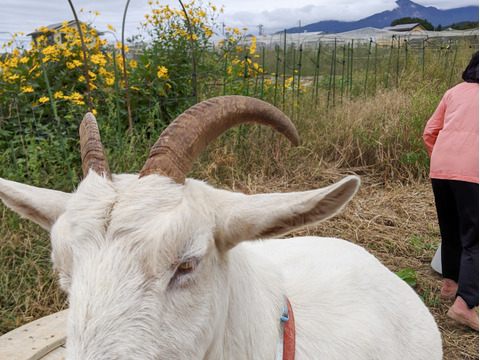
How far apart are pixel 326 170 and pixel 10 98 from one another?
13.4ft

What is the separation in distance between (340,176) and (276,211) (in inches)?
201

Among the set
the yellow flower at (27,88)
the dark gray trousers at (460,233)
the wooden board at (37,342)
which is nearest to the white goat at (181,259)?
the wooden board at (37,342)

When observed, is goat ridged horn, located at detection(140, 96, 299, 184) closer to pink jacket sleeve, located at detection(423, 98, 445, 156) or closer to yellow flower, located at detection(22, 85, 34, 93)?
pink jacket sleeve, located at detection(423, 98, 445, 156)

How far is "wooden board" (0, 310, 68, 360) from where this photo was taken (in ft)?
8.38

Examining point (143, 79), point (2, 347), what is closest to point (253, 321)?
point (2, 347)

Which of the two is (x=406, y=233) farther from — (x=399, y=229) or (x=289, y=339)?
(x=289, y=339)

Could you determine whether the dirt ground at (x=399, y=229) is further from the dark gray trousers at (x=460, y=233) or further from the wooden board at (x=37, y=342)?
the wooden board at (x=37, y=342)

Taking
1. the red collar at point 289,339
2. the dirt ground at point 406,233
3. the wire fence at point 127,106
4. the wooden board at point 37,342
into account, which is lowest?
the dirt ground at point 406,233

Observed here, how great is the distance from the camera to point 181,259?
1423 millimetres

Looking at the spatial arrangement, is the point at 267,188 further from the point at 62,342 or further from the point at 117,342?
the point at 117,342

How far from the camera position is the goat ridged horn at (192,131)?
1600 millimetres

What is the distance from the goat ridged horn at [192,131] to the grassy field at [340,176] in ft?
7.94

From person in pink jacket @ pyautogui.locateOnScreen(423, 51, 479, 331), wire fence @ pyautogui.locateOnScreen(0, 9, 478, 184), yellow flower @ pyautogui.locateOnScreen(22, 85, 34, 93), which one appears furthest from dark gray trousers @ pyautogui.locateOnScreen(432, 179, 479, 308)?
yellow flower @ pyautogui.locateOnScreen(22, 85, 34, 93)

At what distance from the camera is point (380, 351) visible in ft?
6.91
